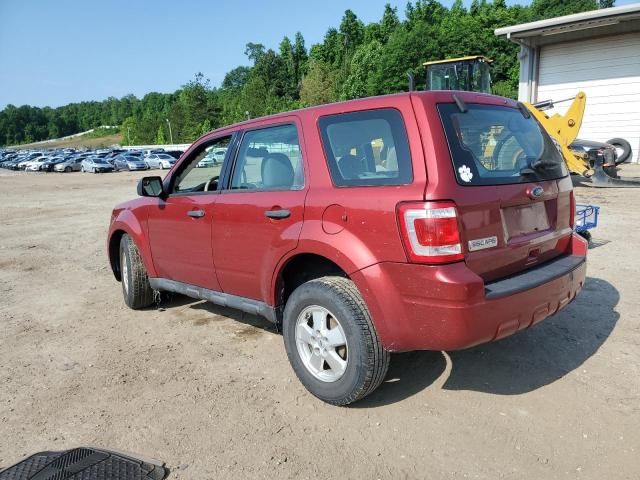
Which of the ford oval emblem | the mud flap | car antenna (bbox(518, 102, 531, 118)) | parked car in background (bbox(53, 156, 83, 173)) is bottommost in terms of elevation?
parked car in background (bbox(53, 156, 83, 173))

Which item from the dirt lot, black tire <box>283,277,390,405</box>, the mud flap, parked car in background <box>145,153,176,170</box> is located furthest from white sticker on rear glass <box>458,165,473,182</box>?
parked car in background <box>145,153,176,170</box>

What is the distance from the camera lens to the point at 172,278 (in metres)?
4.66

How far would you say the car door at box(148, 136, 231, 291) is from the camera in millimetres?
4121

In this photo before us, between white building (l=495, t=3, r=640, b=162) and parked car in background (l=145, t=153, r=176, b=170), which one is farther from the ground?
white building (l=495, t=3, r=640, b=162)

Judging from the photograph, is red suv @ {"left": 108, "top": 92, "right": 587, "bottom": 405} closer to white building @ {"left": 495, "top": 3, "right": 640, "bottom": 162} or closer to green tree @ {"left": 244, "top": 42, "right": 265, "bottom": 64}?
white building @ {"left": 495, "top": 3, "right": 640, "bottom": 162}

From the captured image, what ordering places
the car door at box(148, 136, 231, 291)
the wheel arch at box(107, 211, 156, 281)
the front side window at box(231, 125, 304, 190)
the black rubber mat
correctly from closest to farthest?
the black rubber mat → the front side window at box(231, 125, 304, 190) → the car door at box(148, 136, 231, 291) → the wheel arch at box(107, 211, 156, 281)

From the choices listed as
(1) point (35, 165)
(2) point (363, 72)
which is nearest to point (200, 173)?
(1) point (35, 165)

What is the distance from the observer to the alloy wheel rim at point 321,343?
3.10m

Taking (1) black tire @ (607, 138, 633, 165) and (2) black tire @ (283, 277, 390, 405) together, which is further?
(1) black tire @ (607, 138, 633, 165)

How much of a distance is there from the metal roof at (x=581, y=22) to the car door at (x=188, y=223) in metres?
18.8

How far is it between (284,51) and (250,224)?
118 meters

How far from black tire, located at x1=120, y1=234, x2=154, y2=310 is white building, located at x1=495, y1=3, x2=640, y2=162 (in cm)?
1924

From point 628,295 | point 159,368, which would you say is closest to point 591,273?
point 628,295

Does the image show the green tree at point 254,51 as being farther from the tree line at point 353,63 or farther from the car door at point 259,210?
the car door at point 259,210
